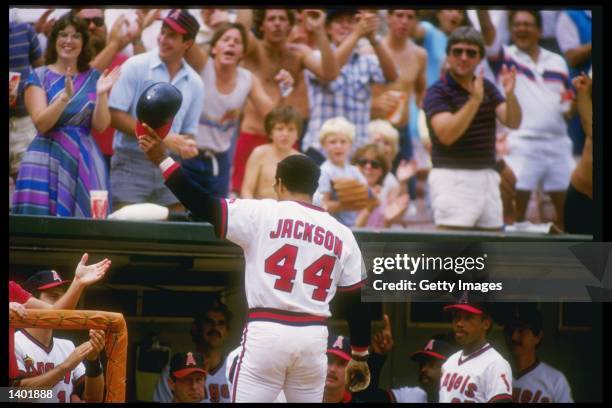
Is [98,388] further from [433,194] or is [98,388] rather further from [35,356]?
[433,194]

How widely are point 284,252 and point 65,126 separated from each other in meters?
2.58

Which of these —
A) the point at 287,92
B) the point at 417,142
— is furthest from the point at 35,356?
the point at 417,142

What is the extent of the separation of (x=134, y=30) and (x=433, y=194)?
253 centimetres

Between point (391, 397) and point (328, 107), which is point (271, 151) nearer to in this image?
point (328, 107)

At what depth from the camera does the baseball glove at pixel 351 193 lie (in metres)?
8.19

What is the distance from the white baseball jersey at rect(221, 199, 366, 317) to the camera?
218 inches

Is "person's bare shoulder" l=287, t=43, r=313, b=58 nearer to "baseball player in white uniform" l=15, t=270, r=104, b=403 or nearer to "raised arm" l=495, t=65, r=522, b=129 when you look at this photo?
"raised arm" l=495, t=65, r=522, b=129

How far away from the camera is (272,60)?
28.1 feet

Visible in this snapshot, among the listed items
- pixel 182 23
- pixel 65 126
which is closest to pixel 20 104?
pixel 65 126

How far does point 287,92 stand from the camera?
8.62 metres

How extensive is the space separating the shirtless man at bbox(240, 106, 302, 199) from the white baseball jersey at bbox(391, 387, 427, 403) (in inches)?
64.1

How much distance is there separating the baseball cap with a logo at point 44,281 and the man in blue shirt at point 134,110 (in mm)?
1309

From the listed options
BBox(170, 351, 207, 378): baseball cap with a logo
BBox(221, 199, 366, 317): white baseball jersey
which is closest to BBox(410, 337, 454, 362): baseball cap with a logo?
BBox(170, 351, 207, 378): baseball cap with a logo

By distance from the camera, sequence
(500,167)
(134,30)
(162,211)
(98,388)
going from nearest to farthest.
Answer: (98,388)
(162,211)
(134,30)
(500,167)
